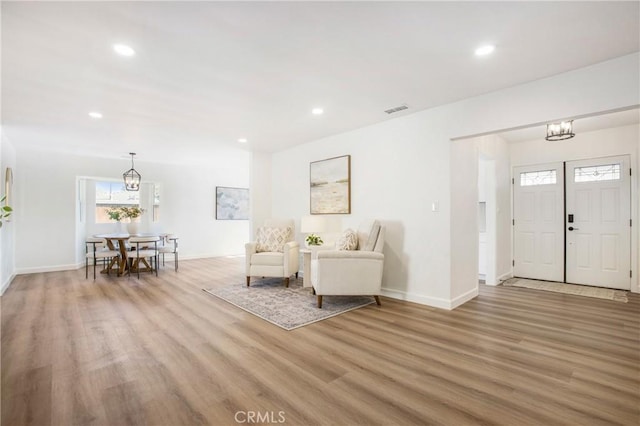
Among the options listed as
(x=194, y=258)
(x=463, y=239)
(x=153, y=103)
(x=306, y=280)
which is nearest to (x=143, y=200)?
(x=194, y=258)

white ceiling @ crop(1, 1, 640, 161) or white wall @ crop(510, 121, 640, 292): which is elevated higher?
white ceiling @ crop(1, 1, 640, 161)

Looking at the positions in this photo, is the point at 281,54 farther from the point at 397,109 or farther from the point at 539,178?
the point at 539,178

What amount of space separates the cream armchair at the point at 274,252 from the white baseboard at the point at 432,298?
154 cm

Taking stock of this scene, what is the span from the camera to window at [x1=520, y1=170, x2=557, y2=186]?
17.1 ft

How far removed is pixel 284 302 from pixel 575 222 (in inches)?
191

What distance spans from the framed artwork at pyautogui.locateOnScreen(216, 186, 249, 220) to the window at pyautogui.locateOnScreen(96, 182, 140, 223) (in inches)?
76.0

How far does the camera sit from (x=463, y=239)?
3867 mm

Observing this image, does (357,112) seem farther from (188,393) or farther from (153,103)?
(188,393)

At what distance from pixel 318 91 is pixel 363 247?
2.03 m

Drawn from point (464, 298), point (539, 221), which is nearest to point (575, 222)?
point (539, 221)

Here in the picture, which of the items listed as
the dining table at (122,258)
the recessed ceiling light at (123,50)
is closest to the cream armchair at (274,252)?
the dining table at (122,258)

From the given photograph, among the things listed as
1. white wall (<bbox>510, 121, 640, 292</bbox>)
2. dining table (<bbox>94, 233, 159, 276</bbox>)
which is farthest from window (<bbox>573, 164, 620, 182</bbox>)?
dining table (<bbox>94, 233, 159, 276</bbox>)

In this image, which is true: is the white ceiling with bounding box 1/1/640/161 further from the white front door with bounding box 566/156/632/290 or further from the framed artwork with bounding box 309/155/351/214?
the white front door with bounding box 566/156/632/290

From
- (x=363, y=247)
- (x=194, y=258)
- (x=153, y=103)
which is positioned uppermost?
(x=153, y=103)
